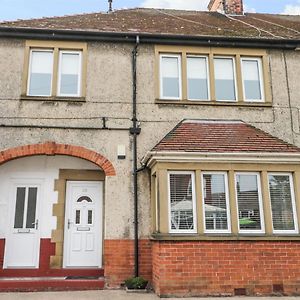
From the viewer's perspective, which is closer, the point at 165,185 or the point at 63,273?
the point at 165,185

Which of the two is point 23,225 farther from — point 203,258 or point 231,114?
point 231,114

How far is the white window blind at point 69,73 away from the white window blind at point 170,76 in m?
2.34

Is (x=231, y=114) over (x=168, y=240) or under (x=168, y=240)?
over

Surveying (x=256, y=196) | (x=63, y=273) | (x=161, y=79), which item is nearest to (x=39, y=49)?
(x=161, y=79)

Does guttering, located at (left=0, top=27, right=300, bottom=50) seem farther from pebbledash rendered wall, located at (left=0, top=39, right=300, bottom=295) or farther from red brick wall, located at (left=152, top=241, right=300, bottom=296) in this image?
red brick wall, located at (left=152, top=241, right=300, bottom=296)

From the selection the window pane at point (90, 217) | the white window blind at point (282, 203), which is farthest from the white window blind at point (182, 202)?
the window pane at point (90, 217)

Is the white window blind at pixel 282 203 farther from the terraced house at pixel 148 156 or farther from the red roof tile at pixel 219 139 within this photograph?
the red roof tile at pixel 219 139

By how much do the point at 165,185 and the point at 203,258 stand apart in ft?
5.97

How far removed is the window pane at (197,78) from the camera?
1073cm

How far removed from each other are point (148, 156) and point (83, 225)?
9.74 feet

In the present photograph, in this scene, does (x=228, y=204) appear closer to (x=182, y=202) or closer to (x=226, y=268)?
(x=182, y=202)

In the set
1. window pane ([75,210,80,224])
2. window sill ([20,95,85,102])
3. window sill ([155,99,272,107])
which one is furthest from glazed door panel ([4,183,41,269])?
window sill ([155,99,272,107])

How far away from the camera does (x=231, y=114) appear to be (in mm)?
10578

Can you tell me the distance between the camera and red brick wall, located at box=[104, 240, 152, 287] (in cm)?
925
